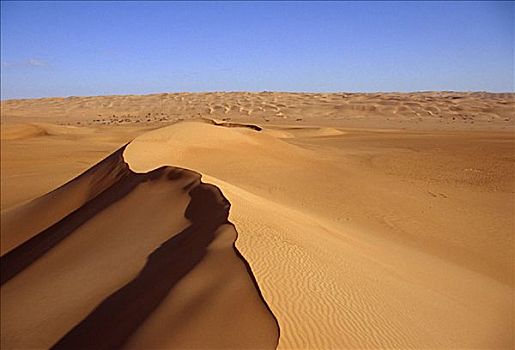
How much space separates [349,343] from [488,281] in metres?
3.84

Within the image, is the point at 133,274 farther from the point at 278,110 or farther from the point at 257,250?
the point at 278,110

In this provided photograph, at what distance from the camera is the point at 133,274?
5.57 metres

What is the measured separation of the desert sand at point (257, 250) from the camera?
4.12 metres

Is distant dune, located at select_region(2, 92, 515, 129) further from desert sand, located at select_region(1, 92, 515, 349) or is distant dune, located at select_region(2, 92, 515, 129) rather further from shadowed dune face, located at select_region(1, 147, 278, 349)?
shadowed dune face, located at select_region(1, 147, 278, 349)

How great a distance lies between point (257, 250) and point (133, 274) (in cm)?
148

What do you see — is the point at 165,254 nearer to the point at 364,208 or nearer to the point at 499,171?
the point at 364,208

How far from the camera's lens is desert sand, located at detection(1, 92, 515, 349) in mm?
4121

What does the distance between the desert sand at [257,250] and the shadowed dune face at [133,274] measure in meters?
0.02

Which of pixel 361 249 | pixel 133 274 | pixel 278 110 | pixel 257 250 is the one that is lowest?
pixel 278 110

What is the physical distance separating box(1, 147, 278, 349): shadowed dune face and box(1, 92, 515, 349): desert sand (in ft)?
0.08

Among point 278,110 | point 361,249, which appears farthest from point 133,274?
point 278,110

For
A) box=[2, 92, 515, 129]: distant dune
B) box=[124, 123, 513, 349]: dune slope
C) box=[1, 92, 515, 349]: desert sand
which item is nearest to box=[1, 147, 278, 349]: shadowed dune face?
box=[1, 92, 515, 349]: desert sand

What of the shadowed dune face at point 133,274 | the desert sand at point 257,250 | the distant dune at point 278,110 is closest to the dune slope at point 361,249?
the desert sand at point 257,250

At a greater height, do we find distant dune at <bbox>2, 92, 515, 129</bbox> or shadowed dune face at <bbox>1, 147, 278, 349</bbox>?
shadowed dune face at <bbox>1, 147, 278, 349</bbox>
